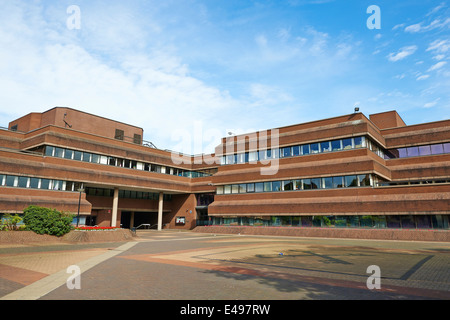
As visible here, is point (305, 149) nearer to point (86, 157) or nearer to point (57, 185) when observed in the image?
point (86, 157)

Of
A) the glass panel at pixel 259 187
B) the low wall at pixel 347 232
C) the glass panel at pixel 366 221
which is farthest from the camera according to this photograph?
the glass panel at pixel 259 187

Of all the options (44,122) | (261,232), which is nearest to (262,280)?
(261,232)

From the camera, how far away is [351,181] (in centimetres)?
3384

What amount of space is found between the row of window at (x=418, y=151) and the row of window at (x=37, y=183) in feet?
139

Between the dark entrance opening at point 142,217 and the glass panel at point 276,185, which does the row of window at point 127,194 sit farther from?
the glass panel at point 276,185

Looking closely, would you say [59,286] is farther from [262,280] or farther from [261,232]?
[261,232]

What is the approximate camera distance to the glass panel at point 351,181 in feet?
110

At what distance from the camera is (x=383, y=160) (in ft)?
129

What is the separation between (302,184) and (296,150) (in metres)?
4.98

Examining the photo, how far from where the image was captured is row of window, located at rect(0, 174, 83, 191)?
110 feet

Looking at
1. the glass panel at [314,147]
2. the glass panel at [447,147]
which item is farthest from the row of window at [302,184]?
the glass panel at [447,147]

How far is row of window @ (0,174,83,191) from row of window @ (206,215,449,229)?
2199 cm

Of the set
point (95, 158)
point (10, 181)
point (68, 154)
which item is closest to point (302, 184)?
point (95, 158)

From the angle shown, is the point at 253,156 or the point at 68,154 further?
the point at 253,156
